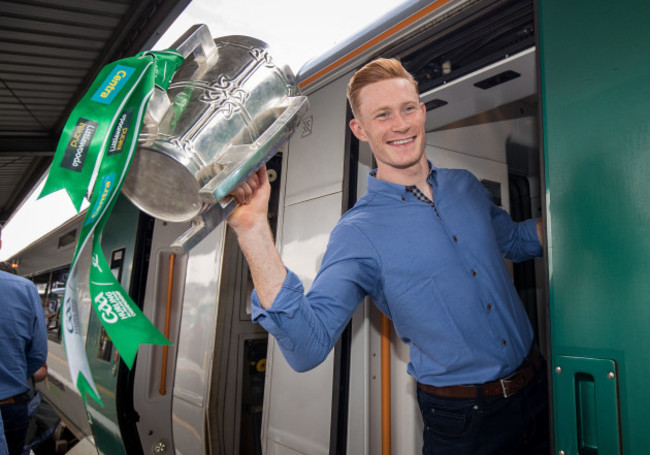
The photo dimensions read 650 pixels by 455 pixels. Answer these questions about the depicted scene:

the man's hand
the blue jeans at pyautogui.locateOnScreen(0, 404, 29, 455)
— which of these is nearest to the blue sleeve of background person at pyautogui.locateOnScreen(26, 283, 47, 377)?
the blue jeans at pyautogui.locateOnScreen(0, 404, 29, 455)

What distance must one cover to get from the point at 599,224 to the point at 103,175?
44.0 inches

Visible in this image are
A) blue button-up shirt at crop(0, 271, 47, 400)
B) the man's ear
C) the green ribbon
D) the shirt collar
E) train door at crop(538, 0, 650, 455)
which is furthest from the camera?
blue button-up shirt at crop(0, 271, 47, 400)

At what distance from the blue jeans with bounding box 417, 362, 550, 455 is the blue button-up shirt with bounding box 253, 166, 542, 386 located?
77mm

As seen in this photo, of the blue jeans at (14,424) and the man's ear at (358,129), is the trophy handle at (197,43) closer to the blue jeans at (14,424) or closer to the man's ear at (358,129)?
the man's ear at (358,129)

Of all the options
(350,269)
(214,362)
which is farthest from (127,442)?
(350,269)

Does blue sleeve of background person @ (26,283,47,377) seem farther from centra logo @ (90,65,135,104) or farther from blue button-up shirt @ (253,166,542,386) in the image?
centra logo @ (90,65,135,104)

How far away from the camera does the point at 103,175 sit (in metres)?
0.80

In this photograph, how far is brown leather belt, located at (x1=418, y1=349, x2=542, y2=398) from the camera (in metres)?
1.51

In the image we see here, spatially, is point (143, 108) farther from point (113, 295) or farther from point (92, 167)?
point (113, 295)

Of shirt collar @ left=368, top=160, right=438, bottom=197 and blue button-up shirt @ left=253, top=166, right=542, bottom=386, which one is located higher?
shirt collar @ left=368, top=160, right=438, bottom=197

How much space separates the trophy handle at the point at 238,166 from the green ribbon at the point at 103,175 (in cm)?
16

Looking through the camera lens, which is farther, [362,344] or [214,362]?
[214,362]

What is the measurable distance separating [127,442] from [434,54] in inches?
147

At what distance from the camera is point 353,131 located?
2107 mm
